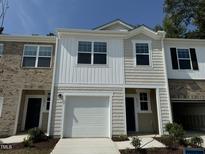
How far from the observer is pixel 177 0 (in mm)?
21297

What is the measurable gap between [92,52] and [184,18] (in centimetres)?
1741

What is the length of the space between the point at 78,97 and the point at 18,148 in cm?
397

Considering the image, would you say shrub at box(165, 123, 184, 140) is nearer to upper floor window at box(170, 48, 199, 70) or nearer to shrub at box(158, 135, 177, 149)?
shrub at box(158, 135, 177, 149)

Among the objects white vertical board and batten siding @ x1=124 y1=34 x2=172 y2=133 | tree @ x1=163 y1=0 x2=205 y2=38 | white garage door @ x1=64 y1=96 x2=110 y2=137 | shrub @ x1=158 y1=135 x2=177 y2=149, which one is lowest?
shrub @ x1=158 y1=135 x2=177 y2=149

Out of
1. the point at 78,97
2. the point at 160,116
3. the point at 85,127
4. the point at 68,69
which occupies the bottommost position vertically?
the point at 85,127

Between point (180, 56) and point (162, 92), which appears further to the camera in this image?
point (180, 56)

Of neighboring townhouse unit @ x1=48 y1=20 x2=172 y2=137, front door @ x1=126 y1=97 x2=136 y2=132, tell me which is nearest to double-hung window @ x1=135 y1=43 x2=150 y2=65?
neighboring townhouse unit @ x1=48 y1=20 x2=172 y2=137

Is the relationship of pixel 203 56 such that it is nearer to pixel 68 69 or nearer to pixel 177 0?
pixel 68 69

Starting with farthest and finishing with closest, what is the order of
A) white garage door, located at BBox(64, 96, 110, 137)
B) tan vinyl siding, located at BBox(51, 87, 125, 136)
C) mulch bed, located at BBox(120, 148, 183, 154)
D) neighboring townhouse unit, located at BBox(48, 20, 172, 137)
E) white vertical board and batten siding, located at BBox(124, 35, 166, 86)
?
white vertical board and batten siding, located at BBox(124, 35, 166, 86) < neighboring townhouse unit, located at BBox(48, 20, 172, 137) < white garage door, located at BBox(64, 96, 110, 137) < tan vinyl siding, located at BBox(51, 87, 125, 136) < mulch bed, located at BBox(120, 148, 183, 154)

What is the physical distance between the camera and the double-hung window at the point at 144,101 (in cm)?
1122

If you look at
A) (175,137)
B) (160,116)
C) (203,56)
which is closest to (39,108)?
(160,116)

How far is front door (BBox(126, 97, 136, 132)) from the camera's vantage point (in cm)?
1095

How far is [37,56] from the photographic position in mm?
10836

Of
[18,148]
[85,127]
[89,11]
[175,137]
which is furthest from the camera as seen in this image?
[89,11]
